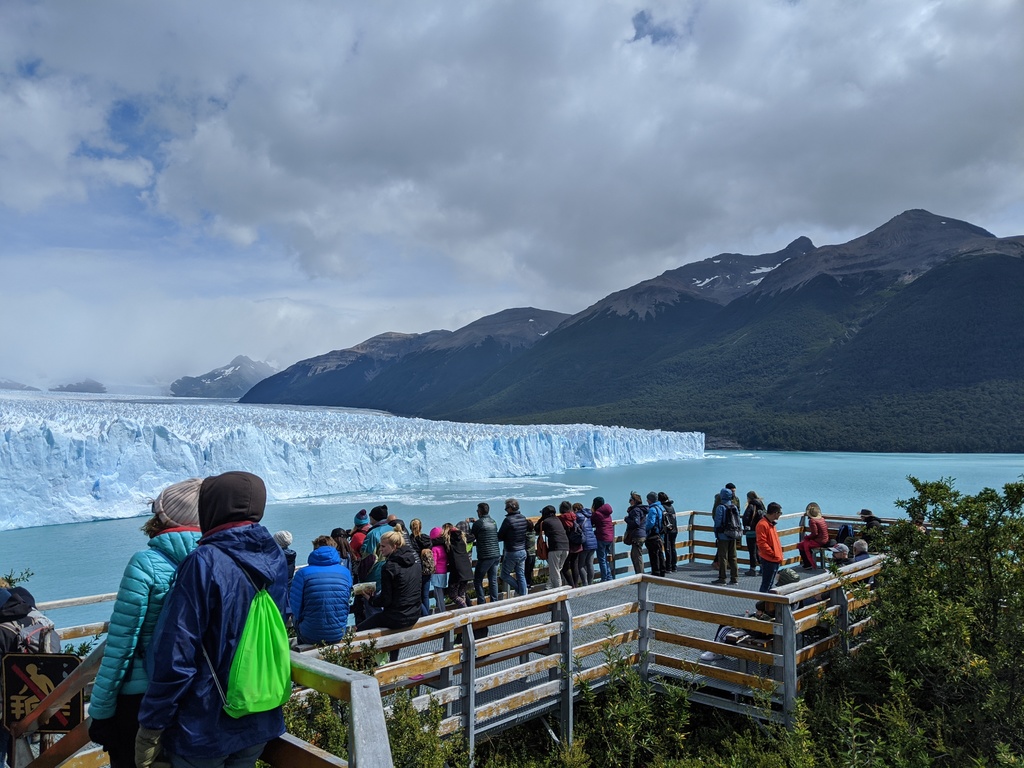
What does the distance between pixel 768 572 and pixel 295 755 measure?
615 centimetres

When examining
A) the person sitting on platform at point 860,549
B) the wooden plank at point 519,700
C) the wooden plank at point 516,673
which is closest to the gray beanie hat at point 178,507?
the wooden plank at point 516,673

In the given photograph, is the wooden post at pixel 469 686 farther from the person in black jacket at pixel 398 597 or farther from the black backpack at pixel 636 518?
the black backpack at pixel 636 518

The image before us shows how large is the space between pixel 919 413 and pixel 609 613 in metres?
75.2

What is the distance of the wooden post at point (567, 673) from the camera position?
15.1ft

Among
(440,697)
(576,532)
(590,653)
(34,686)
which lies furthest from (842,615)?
(34,686)

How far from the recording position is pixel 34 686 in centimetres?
245

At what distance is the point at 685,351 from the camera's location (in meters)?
127

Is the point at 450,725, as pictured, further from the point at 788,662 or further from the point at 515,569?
the point at 515,569

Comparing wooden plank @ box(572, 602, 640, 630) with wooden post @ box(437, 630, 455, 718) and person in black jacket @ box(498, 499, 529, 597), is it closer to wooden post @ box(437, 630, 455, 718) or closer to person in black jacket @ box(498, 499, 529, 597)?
wooden post @ box(437, 630, 455, 718)

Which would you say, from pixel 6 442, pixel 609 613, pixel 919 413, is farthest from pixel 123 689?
pixel 919 413

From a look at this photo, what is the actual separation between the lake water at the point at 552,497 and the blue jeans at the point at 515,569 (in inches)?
170

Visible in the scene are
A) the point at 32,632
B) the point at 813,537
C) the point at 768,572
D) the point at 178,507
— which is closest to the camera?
the point at 178,507

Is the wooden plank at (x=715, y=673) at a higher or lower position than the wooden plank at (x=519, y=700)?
lower

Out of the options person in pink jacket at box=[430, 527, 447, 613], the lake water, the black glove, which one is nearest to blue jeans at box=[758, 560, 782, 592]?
the lake water
